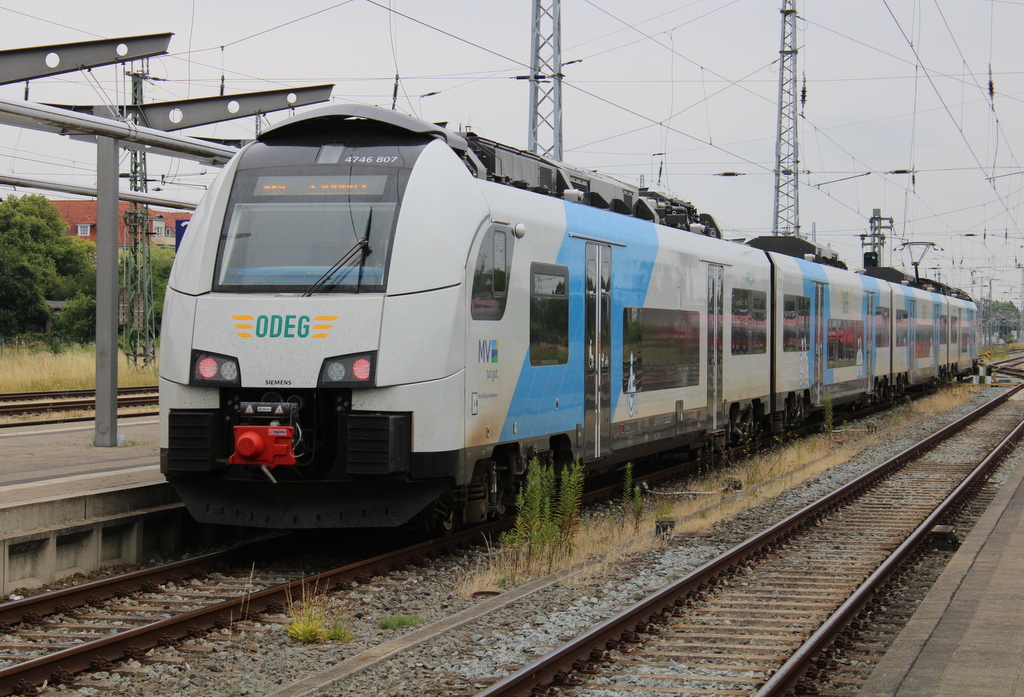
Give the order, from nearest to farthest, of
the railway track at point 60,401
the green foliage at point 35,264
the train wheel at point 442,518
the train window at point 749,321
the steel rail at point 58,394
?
the train wheel at point 442,518, the train window at point 749,321, the railway track at point 60,401, the steel rail at point 58,394, the green foliage at point 35,264

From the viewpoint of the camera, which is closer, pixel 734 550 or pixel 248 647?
pixel 248 647

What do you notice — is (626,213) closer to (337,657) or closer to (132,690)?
(337,657)

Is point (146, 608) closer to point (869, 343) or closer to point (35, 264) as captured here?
point (869, 343)

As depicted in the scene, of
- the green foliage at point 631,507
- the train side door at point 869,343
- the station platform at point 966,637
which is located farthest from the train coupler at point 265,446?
the train side door at point 869,343

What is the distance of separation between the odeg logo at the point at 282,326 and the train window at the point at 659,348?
14.6 feet

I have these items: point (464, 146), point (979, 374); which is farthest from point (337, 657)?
point (979, 374)

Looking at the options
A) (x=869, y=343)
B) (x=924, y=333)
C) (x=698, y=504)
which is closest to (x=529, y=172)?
(x=698, y=504)

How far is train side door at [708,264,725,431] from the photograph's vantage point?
14.9m

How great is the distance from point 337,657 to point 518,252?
14.0 ft

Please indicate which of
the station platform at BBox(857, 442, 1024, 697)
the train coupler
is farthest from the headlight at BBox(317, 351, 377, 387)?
the station platform at BBox(857, 442, 1024, 697)

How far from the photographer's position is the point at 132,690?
5770 mm

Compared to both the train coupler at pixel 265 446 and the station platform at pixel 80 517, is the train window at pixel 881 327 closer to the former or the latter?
the station platform at pixel 80 517

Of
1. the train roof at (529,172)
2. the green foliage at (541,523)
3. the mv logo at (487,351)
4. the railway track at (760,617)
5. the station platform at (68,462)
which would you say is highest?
the train roof at (529,172)

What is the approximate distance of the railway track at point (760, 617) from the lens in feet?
19.7
